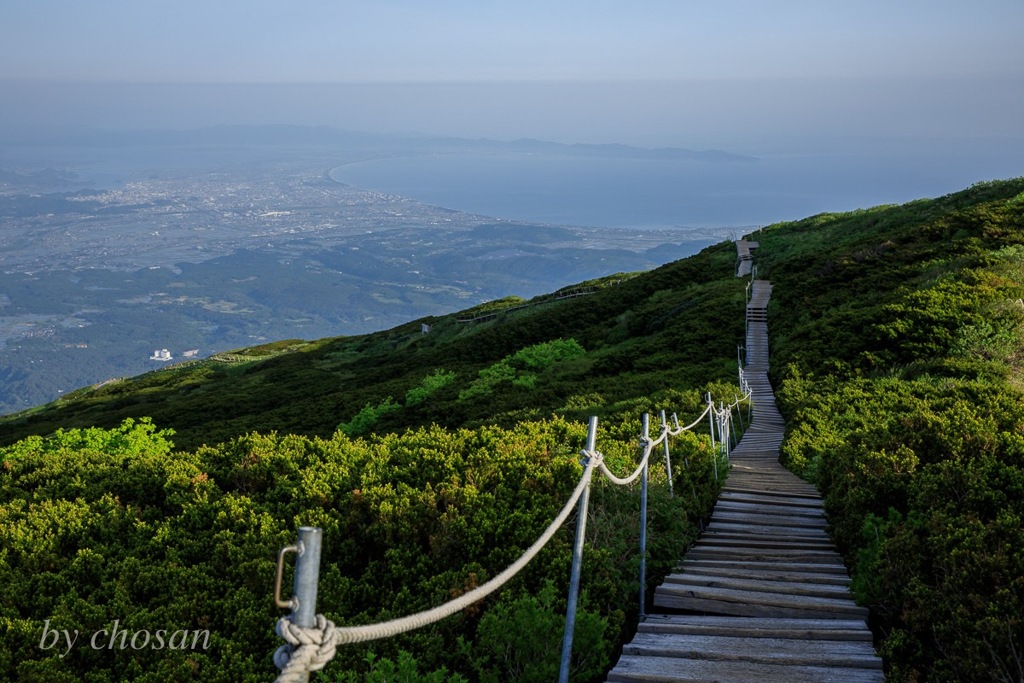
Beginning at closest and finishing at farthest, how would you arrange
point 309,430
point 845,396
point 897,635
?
point 897,635 → point 845,396 → point 309,430

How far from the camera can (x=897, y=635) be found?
505cm

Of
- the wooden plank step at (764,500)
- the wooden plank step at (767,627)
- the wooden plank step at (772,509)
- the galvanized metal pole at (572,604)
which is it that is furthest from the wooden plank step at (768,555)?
the galvanized metal pole at (572,604)

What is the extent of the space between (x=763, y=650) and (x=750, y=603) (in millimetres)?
1052

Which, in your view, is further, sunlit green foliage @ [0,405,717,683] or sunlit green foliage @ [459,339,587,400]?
sunlit green foliage @ [459,339,587,400]

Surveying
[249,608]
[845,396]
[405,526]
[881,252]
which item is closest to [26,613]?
[249,608]

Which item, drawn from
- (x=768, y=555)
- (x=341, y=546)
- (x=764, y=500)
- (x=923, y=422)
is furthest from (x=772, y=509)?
(x=341, y=546)

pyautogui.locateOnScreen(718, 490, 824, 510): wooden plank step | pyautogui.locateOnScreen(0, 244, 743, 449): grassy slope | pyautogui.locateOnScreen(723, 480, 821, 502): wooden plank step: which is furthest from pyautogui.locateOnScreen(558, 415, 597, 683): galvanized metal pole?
pyautogui.locateOnScreen(0, 244, 743, 449): grassy slope

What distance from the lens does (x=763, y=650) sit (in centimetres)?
514

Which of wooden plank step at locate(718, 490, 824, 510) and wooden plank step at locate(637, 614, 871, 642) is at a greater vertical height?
wooden plank step at locate(637, 614, 871, 642)

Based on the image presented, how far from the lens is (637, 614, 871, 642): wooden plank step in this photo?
5410 mm

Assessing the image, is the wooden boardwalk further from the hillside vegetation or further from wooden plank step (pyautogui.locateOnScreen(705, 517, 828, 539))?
the hillside vegetation

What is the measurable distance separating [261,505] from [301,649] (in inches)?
225

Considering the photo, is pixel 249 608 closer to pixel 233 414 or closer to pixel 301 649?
pixel 301 649

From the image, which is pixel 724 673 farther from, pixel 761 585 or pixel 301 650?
pixel 301 650
